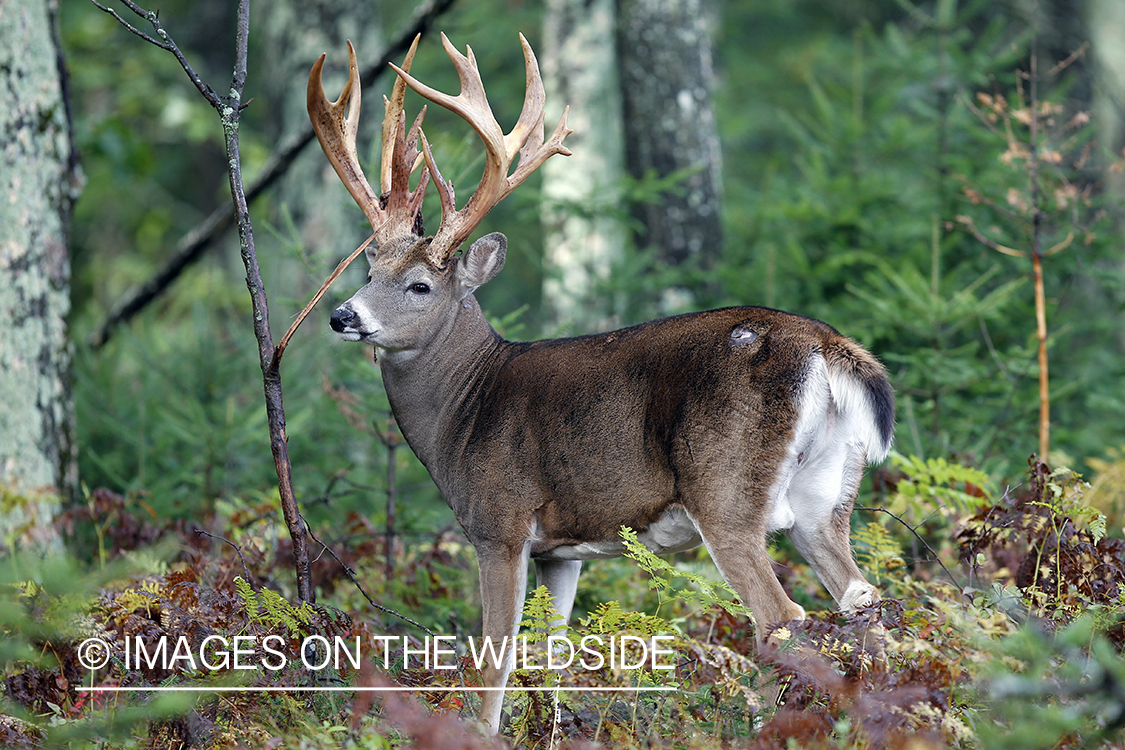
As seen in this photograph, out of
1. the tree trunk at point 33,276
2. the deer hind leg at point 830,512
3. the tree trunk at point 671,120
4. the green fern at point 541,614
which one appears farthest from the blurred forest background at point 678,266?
the green fern at point 541,614

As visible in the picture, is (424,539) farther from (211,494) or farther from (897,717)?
(897,717)

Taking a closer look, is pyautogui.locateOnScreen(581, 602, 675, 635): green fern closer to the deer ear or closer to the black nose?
the black nose

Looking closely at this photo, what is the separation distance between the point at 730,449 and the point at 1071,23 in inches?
353

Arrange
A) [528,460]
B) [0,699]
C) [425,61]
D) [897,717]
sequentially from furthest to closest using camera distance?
[425,61] < [528,460] < [0,699] < [897,717]

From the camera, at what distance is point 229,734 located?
3273 millimetres

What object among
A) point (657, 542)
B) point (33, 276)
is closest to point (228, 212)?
A: point (33, 276)

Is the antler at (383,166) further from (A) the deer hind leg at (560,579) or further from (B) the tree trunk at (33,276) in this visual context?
(B) the tree trunk at (33,276)

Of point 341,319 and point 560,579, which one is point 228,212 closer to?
point 341,319

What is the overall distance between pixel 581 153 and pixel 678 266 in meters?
1.83

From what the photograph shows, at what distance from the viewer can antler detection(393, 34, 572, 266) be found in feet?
14.8

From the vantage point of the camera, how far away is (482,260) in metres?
4.76

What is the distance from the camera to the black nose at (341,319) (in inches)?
172

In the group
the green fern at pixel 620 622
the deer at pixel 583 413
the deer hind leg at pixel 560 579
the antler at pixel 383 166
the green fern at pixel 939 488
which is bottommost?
the deer hind leg at pixel 560 579

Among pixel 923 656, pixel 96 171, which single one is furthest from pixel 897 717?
pixel 96 171
